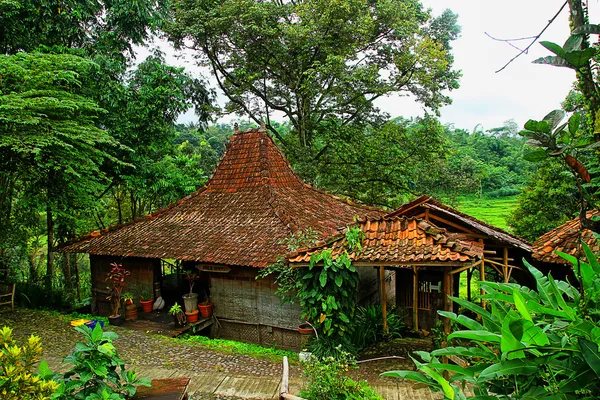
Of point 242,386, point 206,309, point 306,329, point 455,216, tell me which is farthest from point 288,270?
point 455,216

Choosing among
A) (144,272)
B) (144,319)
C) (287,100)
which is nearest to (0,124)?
(144,272)

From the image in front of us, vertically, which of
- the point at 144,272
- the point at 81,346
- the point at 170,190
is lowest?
the point at 144,272

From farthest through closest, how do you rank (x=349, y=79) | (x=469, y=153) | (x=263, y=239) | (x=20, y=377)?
1. (x=469, y=153)
2. (x=349, y=79)
3. (x=263, y=239)
4. (x=20, y=377)

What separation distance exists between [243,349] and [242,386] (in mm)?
2471

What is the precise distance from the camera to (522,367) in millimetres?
1330

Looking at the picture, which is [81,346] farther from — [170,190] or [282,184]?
[170,190]

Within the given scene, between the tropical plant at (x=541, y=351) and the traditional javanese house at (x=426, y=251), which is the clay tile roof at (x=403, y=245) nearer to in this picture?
the traditional javanese house at (x=426, y=251)

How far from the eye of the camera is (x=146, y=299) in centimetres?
1077

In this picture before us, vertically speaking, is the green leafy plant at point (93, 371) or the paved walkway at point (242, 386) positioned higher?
the green leafy plant at point (93, 371)

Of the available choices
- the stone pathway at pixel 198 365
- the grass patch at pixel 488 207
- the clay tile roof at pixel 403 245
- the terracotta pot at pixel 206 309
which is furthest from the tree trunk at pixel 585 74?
the grass patch at pixel 488 207

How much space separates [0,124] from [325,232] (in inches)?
292

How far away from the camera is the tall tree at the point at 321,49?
1378 centimetres

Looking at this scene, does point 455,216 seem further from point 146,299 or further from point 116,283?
point 116,283

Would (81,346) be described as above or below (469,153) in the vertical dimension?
below
